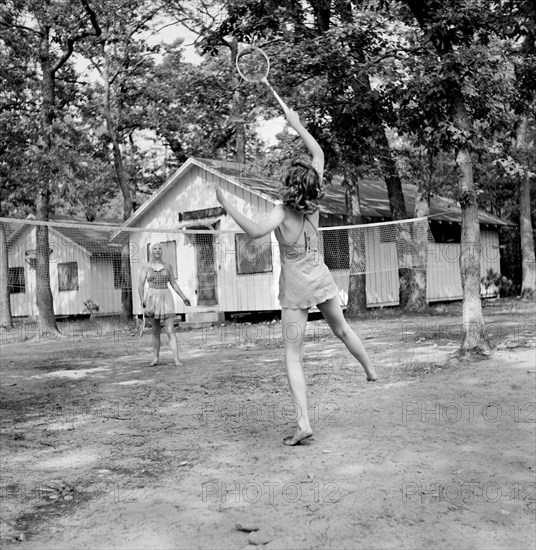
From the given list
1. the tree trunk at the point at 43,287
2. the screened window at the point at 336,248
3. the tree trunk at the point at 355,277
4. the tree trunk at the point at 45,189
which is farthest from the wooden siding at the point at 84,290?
the screened window at the point at 336,248

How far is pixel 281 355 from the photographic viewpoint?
12297mm

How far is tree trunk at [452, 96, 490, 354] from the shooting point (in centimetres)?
1061

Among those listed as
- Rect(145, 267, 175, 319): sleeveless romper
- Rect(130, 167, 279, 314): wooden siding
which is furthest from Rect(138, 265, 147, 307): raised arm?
Rect(130, 167, 279, 314): wooden siding

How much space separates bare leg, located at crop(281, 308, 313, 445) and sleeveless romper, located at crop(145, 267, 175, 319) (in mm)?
5729

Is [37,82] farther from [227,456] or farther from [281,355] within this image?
[227,456]

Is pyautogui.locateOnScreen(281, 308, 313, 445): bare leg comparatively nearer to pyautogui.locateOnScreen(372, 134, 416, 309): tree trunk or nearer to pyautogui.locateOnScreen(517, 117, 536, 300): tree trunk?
pyautogui.locateOnScreen(372, 134, 416, 309): tree trunk

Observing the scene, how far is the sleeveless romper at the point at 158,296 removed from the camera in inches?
435

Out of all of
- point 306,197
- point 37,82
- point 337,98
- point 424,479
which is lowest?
point 424,479

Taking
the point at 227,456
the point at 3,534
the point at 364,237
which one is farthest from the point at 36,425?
the point at 364,237

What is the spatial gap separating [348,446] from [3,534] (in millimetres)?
2881

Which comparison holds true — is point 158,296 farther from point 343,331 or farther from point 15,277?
point 15,277

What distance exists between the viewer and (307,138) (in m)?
4.74

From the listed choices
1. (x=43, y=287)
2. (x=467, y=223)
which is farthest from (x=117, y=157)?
(x=467, y=223)

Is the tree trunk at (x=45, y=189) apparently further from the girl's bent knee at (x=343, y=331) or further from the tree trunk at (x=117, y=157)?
the girl's bent knee at (x=343, y=331)
